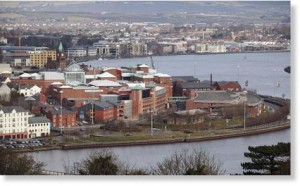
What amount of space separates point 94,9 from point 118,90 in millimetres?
1579

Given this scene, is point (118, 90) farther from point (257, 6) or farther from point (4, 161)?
point (4, 161)

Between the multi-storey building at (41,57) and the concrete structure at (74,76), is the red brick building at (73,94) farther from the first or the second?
the multi-storey building at (41,57)

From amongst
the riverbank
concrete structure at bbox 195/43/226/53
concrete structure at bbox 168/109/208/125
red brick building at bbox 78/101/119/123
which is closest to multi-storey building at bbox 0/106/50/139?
the riverbank

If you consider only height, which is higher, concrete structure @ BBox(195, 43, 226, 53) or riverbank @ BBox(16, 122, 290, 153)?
concrete structure @ BBox(195, 43, 226, 53)

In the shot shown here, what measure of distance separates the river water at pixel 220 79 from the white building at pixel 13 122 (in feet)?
0.85

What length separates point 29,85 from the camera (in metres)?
9.41

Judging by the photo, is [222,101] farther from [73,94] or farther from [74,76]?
[74,76]

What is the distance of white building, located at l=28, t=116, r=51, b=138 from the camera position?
780cm

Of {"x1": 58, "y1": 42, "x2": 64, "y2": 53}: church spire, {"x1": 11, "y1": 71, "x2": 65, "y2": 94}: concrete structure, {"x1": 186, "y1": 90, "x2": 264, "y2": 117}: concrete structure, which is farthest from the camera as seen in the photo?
{"x1": 58, "y1": 42, "x2": 64, "y2": 53}: church spire

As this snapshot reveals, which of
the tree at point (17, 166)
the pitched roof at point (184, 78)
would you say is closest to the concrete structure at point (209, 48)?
the pitched roof at point (184, 78)

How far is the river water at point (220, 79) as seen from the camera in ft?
22.7

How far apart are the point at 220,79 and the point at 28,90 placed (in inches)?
73.5

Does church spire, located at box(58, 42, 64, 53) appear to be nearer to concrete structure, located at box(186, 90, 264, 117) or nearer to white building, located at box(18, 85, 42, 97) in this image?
white building, located at box(18, 85, 42, 97)

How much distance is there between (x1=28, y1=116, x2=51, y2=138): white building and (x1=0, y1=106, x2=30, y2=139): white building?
66 millimetres
